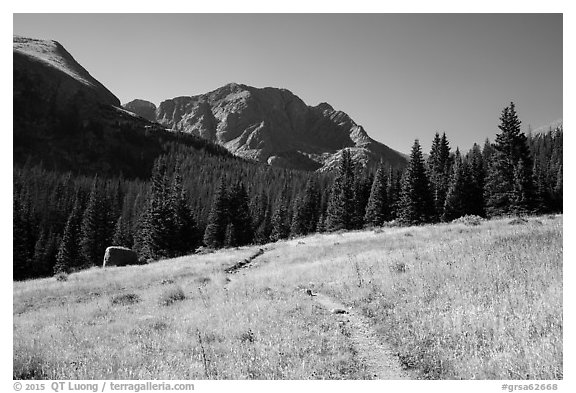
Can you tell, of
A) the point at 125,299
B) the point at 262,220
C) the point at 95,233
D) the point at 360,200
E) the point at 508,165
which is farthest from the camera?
the point at 262,220

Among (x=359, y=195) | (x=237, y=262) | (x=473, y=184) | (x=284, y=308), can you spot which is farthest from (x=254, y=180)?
(x=284, y=308)

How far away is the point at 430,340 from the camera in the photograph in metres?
6.88

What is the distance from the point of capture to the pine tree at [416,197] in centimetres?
5134

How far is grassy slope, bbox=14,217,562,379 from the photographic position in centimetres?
605

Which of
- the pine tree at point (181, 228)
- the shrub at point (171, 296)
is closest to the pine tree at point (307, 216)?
the pine tree at point (181, 228)

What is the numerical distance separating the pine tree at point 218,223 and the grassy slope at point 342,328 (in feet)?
152

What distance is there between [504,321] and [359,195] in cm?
6682

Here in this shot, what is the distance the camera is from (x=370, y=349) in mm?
7109

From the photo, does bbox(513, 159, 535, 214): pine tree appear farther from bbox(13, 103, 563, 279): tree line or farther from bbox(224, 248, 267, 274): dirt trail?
bbox(224, 248, 267, 274): dirt trail

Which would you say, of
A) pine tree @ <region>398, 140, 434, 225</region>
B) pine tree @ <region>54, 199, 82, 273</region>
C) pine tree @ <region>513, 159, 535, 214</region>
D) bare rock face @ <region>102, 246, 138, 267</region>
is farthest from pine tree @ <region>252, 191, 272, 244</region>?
pine tree @ <region>513, 159, 535, 214</region>

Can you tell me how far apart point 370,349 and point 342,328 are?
4.01ft

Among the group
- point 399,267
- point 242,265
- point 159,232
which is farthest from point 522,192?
point 159,232

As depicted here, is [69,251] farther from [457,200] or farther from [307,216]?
[457,200]

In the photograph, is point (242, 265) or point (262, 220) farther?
point (262, 220)
